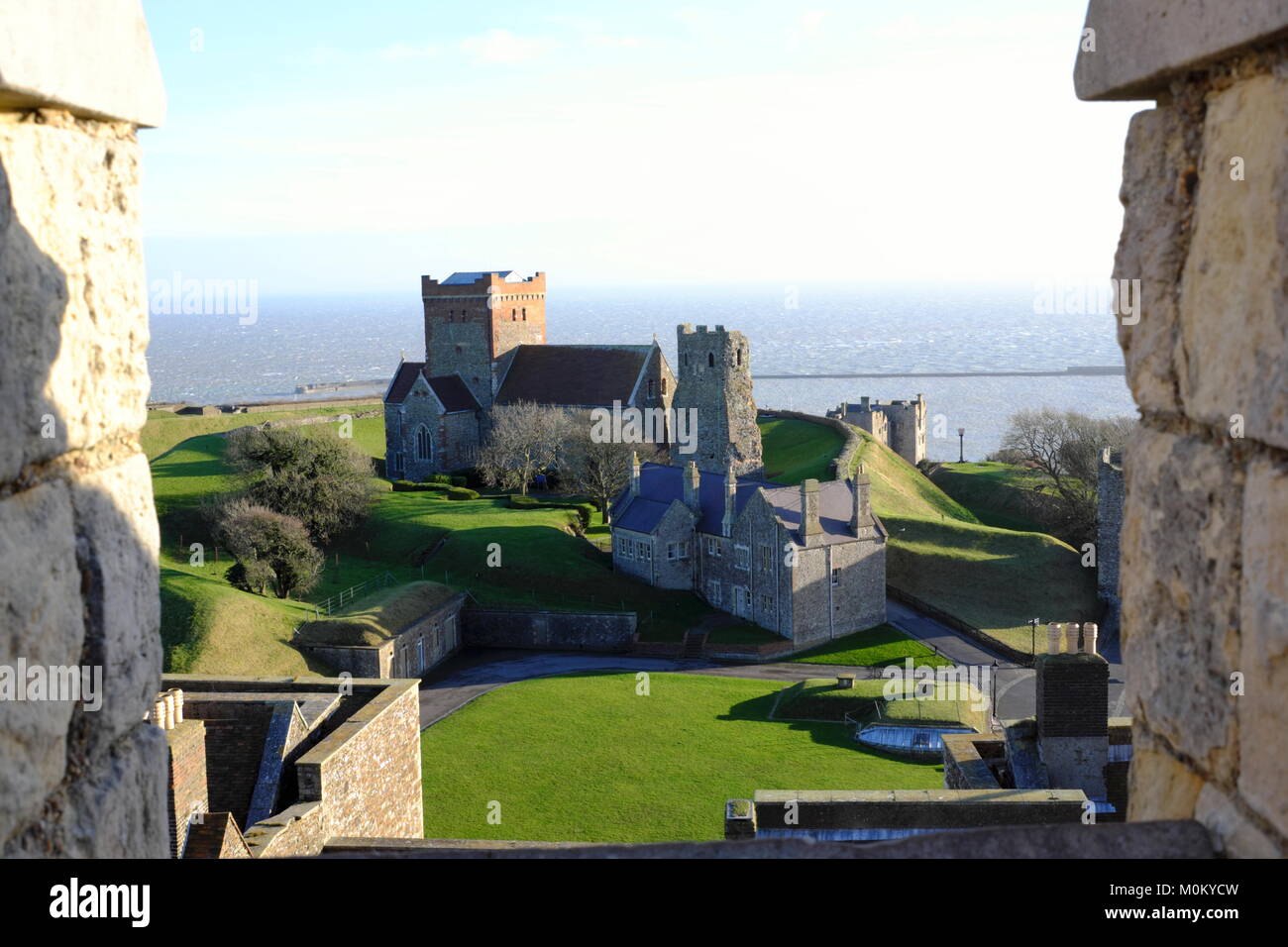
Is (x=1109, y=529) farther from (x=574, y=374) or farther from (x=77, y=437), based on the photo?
(x=77, y=437)

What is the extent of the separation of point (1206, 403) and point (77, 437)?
277cm

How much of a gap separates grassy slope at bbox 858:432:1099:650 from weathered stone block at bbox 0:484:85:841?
42.1 meters

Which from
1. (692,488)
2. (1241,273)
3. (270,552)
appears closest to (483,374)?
(692,488)

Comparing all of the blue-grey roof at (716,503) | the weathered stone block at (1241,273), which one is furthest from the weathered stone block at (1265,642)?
the blue-grey roof at (716,503)

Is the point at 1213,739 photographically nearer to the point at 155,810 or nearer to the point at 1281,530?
the point at 1281,530

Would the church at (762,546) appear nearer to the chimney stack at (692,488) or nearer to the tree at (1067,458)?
the chimney stack at (692,488)

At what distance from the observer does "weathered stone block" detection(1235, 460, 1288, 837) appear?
2688mm

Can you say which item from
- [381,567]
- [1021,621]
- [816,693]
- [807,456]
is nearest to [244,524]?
[381,567]

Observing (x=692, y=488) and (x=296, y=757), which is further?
(x=692, y=488)

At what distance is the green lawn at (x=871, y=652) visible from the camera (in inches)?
1634

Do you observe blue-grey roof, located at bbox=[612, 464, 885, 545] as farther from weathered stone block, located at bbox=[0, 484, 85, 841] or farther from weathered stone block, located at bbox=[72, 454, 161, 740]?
weathered stone block, located at bbox=[0, 484, 85, 841]

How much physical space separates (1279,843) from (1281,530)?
27.5 inches

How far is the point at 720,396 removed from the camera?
58.2 metres

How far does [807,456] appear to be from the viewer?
219ft
